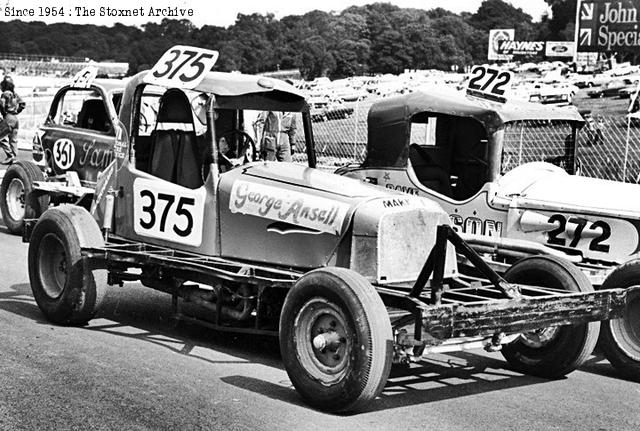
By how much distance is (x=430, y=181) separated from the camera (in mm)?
10812

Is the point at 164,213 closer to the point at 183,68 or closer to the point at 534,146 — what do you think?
the point at 183,68

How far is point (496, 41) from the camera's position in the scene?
112000 millimetres

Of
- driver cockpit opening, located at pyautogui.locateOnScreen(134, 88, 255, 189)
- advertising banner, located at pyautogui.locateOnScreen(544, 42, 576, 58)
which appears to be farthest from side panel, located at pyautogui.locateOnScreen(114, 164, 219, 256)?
advertising banner, located at pyautogui.locateOnScreen(544, 42, 576, 58)

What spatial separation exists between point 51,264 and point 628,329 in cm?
485

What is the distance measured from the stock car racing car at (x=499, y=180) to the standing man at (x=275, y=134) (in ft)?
3.99

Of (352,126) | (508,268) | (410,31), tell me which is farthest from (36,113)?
(410,31)

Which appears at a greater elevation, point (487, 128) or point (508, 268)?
point (487, 128)

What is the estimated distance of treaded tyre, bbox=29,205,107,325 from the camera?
823cm

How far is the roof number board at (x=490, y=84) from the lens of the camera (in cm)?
1080

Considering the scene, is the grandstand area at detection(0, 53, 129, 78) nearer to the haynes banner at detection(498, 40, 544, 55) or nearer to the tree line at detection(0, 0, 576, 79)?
the tree line at detection(0, 0, 576, 79)

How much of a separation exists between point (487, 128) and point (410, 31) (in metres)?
97.5

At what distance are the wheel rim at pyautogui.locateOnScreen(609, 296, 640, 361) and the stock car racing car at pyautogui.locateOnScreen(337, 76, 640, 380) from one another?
Result: 2.85 feet

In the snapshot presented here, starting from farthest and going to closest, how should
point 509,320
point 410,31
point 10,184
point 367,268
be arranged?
point 410,31
point 10,184
point 367,268
point 509,320

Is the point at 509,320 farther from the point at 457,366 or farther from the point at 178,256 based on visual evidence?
the point at 178,256
